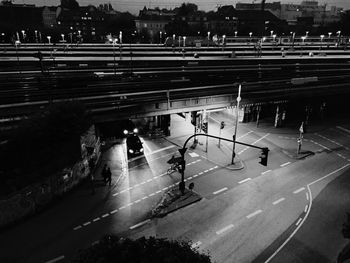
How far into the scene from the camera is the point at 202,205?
2270 cm

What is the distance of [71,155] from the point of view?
23953 mm

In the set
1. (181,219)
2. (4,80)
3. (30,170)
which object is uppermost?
(4,80)

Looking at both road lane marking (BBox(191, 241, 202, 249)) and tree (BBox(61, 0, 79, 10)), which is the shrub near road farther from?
tree (BBox(61, 0, 79, 10))

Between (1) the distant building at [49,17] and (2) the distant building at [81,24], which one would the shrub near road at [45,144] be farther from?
(1) the distant building at [49,17]

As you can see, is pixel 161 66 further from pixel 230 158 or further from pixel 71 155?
pixel 71 155

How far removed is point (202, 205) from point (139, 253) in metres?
14.4

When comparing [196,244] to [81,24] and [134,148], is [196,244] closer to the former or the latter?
[134,148]

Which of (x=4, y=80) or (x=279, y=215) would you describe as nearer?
(x=279, y=215)

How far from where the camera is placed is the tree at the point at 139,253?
8.55 m

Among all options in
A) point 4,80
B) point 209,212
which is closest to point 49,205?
point 209,212

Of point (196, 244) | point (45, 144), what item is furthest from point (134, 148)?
point (196, 244)

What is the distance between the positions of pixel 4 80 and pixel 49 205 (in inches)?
1262

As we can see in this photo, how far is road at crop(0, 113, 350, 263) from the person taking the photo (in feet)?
61.4

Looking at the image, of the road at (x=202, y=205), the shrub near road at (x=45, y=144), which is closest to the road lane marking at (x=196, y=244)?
the road at (x=202, y=205)
